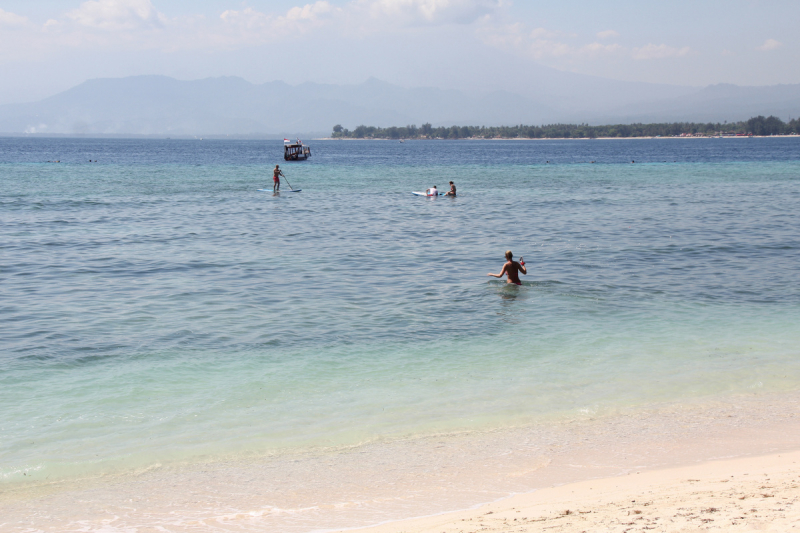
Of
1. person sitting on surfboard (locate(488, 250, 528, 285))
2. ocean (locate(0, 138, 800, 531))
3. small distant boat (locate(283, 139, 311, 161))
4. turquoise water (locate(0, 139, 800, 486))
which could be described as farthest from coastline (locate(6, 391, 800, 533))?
small distant boat (locate(283, 139, 311, 161))

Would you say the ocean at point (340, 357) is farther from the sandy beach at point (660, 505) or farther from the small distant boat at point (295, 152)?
the small distant boat at point (295, 152)

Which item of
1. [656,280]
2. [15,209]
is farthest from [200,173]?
[656,280]

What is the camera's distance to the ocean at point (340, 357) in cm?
775

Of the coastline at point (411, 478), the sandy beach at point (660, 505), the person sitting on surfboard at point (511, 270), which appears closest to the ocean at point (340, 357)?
the coastline at point (411, 478)

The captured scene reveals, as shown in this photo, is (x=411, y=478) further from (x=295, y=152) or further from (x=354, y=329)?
(x=295, y=152)

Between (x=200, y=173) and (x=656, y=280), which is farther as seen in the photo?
(x=200, y=173)

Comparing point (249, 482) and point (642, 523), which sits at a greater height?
point (642, 523)

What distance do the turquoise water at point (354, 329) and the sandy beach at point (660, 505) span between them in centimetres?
234

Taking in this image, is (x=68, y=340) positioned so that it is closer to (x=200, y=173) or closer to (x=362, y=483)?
(x=362, y=483)

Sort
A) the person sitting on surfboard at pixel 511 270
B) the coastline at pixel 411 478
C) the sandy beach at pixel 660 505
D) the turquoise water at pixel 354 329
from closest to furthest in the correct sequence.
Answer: the sandy beach at pixel 660 505 < the coastline at pixel 411 478 < the turquoise water at pixel 354 329 < the person sitting on surfboard at pixel 511 270

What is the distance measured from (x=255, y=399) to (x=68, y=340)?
511 cm

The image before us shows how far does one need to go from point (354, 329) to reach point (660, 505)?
8.61m

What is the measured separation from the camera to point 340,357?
40.6 ft

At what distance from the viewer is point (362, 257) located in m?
22.6
